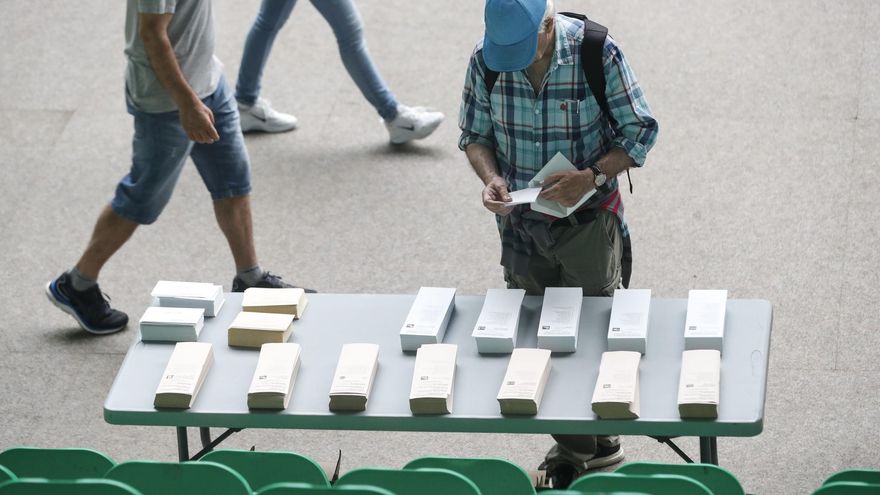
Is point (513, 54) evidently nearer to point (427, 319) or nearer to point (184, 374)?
point (427, 319)

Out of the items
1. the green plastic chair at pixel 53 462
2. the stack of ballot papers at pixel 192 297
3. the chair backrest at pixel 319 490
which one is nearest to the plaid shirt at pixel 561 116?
the stack of ballot papers at pixel 192 297

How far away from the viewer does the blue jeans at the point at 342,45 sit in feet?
19.7

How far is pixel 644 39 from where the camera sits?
705 cm

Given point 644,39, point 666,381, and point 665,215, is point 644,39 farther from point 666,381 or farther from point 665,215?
point 666,381

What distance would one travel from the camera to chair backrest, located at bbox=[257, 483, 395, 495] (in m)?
2.84

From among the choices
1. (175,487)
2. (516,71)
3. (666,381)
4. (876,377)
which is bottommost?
(876,377)

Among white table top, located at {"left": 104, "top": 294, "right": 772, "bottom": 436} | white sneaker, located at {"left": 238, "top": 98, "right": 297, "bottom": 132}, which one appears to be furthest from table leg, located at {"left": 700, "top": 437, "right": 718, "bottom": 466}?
white sneaker, located at {"left": 238, "top": 98, "right": 297, "bottom": 132}

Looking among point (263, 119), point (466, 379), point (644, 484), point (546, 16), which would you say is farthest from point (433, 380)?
point (263, 119)

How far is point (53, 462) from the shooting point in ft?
11.0

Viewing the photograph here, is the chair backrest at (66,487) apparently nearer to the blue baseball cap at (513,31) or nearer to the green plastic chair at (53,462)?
the green plastic chair at (53,462)

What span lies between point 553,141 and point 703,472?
1137mm

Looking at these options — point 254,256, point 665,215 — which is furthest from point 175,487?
point 665,215

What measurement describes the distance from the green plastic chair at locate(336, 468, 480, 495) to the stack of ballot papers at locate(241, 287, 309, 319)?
2.88 ft

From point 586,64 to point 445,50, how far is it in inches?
140
